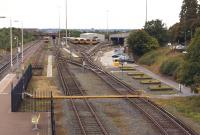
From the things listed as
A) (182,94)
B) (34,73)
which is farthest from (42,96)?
(34,73)

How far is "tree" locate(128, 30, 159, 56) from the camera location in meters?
76.6

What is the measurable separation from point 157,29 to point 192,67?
48.7m

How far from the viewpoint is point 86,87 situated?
46.0 metres

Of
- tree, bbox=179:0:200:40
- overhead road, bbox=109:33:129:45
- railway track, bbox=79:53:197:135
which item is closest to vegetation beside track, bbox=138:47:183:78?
tree, bbox=179:0:200:40

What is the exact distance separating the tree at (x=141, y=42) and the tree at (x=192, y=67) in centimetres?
3939

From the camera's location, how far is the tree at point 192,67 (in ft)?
118

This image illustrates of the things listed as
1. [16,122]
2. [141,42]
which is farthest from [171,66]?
[16,122]

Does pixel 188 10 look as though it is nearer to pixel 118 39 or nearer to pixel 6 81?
pixel 6 81

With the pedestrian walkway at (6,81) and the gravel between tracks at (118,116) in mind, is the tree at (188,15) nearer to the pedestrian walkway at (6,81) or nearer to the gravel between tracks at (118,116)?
the pedestrian walkway at (6,81)

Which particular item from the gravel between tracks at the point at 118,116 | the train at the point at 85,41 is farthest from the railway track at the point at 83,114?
the train at the point at 85,41

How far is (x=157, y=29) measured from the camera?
84.2 m

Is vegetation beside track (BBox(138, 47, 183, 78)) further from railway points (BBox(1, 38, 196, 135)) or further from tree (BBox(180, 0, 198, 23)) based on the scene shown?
tree (BBox(180, 0, 198, 23))

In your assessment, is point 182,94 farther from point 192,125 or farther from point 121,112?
point 192,125

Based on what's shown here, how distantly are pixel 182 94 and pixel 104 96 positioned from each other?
690 centimetres
